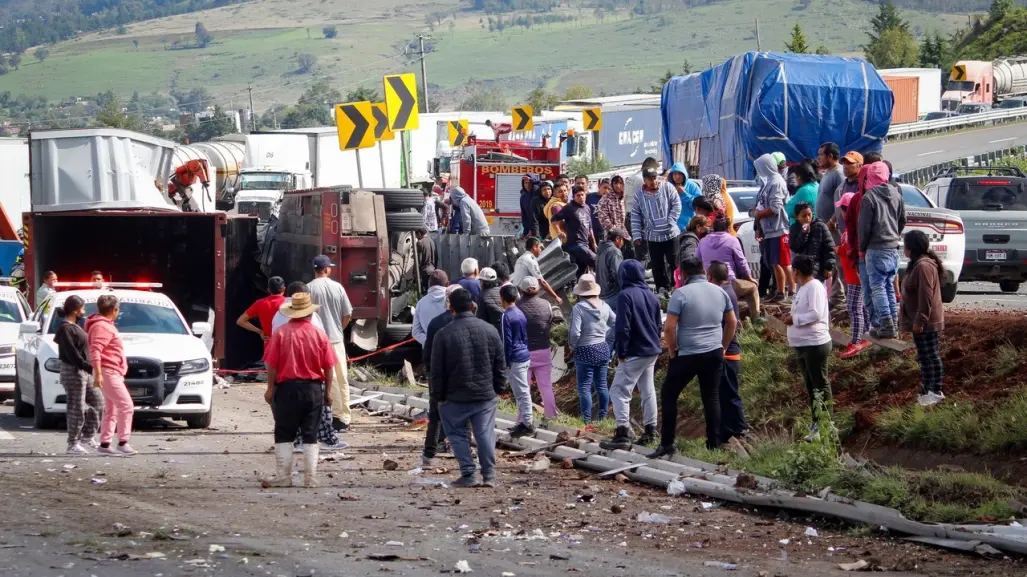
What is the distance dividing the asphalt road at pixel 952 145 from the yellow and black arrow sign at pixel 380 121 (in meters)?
23.9

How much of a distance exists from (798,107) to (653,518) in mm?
16267

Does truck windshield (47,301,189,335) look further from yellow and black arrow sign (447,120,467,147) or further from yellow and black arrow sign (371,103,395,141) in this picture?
yellow and black arrow sign (447,120,467,147)

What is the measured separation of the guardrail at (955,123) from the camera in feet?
178

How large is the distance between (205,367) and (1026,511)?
9.36 meters

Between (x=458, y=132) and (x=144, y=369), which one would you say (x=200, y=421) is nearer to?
(x=144, y=369)

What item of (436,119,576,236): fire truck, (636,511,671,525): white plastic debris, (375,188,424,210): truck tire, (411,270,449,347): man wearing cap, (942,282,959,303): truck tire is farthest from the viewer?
(436,119,576,236): fire truck

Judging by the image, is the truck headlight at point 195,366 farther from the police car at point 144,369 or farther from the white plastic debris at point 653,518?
the white plastic debris at point 653,518

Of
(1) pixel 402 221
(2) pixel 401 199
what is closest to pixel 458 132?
(2) pixel 401 199

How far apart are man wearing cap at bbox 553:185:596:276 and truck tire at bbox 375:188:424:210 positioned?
2.92 m

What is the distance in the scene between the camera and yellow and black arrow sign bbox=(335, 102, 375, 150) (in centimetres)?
2186

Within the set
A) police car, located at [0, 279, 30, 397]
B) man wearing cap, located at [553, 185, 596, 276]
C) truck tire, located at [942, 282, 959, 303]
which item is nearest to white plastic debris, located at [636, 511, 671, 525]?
truck tire, located at [942, 282, 959, 303]

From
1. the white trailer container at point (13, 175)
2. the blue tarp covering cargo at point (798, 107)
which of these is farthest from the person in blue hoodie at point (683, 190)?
the white trailer container at point (13, 175)

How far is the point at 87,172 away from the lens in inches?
846

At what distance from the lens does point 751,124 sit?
25.8 m
